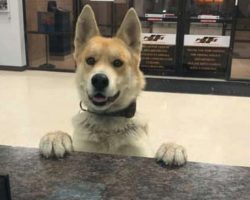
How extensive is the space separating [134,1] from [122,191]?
570cm

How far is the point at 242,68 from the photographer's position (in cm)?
668

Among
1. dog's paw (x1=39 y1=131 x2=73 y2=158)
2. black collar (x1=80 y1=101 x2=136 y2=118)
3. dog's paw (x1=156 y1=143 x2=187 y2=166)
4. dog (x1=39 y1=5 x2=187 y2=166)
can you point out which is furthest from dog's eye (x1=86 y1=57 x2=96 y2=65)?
dog's paw (x1=156 y1=143 x2=187 y2=166)

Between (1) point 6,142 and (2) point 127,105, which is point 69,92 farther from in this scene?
(2) point 127,105

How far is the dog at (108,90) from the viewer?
162cm

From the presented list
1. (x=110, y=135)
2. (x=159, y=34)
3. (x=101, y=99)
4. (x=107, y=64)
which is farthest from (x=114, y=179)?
(x=159, y=34)

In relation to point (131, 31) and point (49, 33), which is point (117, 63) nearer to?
point (131, 31)

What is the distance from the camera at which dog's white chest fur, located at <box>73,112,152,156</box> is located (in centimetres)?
160

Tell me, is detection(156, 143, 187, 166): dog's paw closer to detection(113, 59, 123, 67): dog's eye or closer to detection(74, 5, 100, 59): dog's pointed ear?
detection(113, 59, 123, 67): dog's eye

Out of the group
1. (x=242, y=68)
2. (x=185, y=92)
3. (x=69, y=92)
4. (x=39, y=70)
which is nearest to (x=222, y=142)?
(x=185, y=92)

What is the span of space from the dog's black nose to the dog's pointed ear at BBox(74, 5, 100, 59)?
0.98 feet

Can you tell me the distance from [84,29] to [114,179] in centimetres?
111

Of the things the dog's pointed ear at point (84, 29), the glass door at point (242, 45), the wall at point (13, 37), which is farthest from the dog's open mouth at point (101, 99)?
the wall at point (13, 37)

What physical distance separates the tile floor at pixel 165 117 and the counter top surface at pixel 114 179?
1.95 meters

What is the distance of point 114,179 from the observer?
1.02 metres
